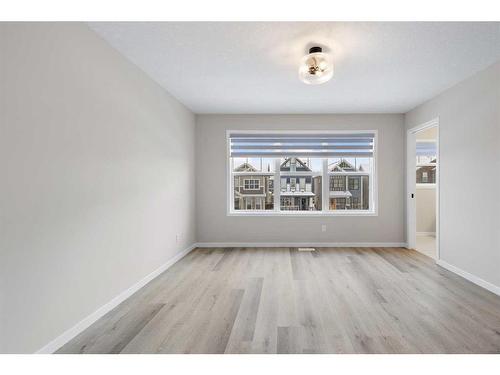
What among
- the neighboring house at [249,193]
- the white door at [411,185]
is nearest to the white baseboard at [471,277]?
the white door at [411,185]

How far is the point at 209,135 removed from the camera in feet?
16.1

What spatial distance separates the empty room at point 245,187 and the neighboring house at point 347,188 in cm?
3

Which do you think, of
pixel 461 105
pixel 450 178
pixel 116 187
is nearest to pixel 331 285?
pixel 450 178

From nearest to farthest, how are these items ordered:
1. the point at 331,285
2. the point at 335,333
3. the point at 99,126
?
1. the point at 335,333
2. the point at 99,126
3. the point at 331,285

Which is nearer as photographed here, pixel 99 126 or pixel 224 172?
pixel 99 126

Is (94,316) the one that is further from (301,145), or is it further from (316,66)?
(301,145)

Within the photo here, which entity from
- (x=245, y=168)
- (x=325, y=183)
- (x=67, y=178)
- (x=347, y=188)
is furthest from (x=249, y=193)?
(x=67, y=178)

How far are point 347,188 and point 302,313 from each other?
3.27 meters

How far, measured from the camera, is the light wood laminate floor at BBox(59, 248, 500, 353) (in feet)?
6.10

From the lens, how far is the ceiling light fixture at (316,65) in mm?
2434

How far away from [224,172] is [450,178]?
3.50 meters

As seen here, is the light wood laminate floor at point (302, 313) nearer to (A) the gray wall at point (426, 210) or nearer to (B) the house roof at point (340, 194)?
(B) the house roof at point (340, 194)

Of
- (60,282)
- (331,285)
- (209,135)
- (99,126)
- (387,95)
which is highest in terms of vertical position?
(387,95)
